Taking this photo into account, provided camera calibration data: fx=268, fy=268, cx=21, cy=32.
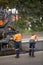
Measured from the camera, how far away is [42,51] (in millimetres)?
14570

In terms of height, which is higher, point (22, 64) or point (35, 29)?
point (35, 29)

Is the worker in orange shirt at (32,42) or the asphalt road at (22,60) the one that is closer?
the asphalt road at (22,60)

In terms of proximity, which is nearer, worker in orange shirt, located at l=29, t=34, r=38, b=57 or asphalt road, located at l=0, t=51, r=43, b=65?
asphalt road, located at l=0, t=51, r=43, b=65

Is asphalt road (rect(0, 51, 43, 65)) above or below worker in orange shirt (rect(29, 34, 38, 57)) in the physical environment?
below

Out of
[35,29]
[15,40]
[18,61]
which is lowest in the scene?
[18,61]

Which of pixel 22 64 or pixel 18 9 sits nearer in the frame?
pixel 18 9

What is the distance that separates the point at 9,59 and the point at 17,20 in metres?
8.26

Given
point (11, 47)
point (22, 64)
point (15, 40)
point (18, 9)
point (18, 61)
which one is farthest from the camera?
point (11, 47)

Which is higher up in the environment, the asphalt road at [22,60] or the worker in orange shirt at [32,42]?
the worker in orange shirt at [32,42]

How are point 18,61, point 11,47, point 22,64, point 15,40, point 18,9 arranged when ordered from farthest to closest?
point 11,47 < point 15,40 < point 18,61 < point 22,64 < point 18,9

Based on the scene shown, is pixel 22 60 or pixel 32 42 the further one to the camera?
pixel 32 42

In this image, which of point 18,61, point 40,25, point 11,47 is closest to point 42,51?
point 11,47

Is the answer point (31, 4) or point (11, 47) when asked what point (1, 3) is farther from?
point (11, 47)

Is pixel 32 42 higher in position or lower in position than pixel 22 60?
higher
